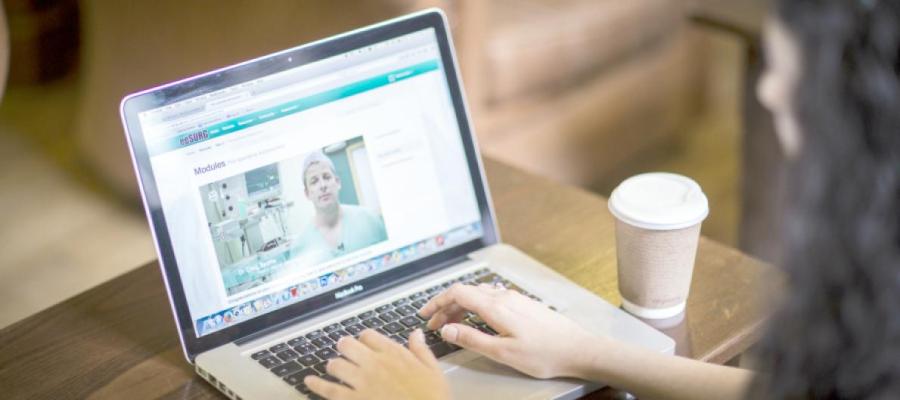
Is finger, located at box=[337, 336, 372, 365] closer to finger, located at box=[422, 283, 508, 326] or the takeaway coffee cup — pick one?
finger, located at box=[422, 283, 508, 326]

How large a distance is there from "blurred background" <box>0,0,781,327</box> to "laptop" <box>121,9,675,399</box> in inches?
29.4

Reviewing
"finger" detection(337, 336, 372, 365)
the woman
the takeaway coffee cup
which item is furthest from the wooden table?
the woman

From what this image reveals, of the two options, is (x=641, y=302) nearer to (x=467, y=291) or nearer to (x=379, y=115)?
(x=467, y=291)

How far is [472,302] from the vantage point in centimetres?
99

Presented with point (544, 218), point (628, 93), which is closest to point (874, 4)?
point (544, 218)

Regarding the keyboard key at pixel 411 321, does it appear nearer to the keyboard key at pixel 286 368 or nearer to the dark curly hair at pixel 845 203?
the keyboard key at pixel 286 368

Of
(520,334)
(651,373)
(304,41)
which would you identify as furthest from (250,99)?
(304,41)

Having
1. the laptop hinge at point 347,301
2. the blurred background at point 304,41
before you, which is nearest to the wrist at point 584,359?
the laptop hinge at point 347,301

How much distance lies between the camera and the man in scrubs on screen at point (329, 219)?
1041mm

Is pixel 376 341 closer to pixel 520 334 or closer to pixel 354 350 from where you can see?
pixel 354 350

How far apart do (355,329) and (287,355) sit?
0.23 ft

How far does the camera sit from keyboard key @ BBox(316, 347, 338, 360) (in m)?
0.99

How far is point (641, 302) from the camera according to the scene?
3.47 feet

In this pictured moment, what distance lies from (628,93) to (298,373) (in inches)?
58.9
